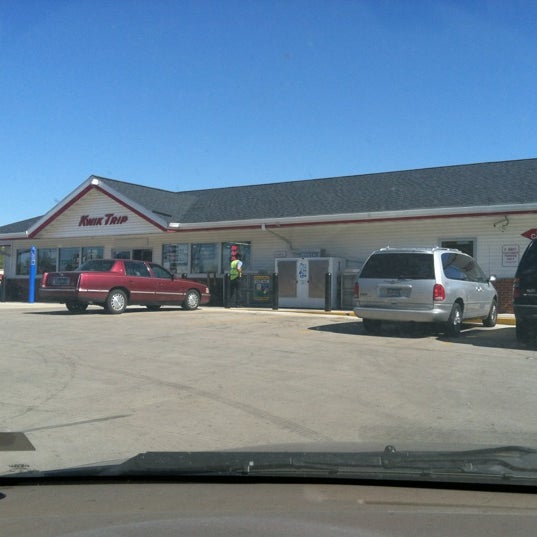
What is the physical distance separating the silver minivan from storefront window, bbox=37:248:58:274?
1950cm

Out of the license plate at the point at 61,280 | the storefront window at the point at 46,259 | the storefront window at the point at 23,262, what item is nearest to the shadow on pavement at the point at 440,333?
the license plate at the point at 61,280

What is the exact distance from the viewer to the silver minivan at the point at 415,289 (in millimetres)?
12281

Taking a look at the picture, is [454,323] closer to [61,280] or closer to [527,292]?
[527,292]

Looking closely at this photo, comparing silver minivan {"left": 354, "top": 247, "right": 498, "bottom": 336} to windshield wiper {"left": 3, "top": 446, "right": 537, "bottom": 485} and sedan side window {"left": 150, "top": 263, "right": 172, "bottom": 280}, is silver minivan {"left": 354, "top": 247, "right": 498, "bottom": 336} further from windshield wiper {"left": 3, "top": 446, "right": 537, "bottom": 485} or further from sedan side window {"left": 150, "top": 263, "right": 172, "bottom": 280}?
windshield wiper {"left": 3, "top": 446, "right": 537, "bottom": 485}

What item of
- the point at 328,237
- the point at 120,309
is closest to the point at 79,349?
the point at 120,309

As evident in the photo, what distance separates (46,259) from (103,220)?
534 centimetres

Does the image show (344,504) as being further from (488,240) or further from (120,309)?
(488,240)

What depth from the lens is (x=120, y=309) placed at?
17.8 meters

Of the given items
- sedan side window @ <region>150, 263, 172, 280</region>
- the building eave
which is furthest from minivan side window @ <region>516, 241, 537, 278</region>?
sedan side window @ <region>150, 263, 172, 280</region>

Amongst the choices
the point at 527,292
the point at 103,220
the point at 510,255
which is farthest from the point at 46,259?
the point at 527,292

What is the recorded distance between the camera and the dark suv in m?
11.0

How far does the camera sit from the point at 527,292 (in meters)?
11.1

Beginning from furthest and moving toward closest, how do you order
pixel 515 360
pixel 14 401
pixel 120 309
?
pixel 120 309
pixel 515 360
pixel 14 401

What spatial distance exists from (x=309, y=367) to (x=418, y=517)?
610 centimetres
